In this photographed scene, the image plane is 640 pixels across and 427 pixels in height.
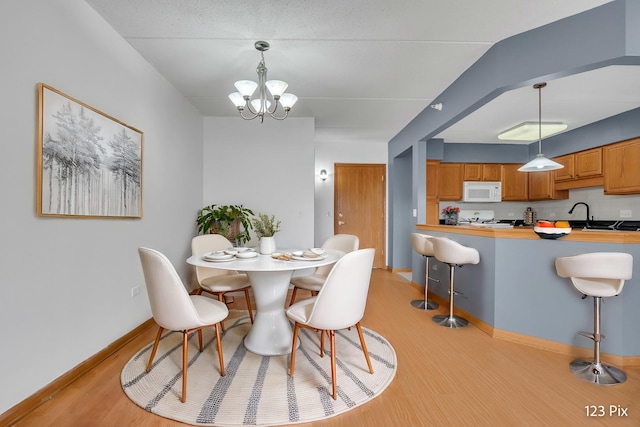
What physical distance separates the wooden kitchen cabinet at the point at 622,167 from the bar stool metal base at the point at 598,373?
9.53ft

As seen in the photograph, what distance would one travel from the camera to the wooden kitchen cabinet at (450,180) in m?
5.32

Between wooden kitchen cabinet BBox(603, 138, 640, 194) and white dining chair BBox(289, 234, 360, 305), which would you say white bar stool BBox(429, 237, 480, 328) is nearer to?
white dining chair BBox(289, 234, 360, 305)

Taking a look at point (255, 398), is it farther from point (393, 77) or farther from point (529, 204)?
point (529, 204)

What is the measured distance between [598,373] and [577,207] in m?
3.90

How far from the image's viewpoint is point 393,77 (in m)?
2.96

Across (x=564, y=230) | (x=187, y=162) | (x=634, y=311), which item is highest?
(x=187, y=162)

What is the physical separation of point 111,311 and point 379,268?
14.6 ft

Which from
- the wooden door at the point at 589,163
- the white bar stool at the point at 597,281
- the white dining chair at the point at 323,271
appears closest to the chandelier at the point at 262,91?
the white dining chair at the point at 323,271

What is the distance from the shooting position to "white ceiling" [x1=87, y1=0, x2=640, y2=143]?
200 cm

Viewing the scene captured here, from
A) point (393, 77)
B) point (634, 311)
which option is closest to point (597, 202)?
point (634, 311)

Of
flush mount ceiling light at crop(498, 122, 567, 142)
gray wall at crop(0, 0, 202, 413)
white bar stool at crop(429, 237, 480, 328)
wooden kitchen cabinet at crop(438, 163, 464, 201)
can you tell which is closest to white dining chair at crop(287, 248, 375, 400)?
white bar stool at crop(429, 237, 480, 328)

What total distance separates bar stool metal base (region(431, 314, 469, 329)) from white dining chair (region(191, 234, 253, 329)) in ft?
6.16

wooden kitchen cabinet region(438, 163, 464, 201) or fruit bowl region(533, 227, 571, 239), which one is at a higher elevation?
wooden kitchen cabinet region(438, 163, 464, 201)

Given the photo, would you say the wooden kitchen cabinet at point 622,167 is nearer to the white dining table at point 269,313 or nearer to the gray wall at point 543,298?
the gray wall at point 543,298
